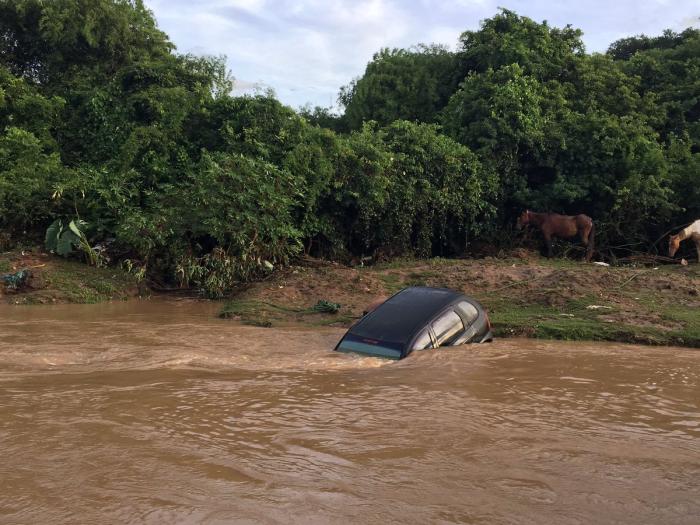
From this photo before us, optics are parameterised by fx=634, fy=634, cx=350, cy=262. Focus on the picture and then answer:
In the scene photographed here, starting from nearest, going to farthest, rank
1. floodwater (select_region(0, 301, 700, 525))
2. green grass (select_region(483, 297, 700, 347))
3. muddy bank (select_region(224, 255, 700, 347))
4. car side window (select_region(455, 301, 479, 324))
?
1. floodwater (select_region(0, 301, 700, 525))
2. car side window (select_region(455, 301, 479, 324))
3. green grass (select_region(483, 297, 700, 347))
4. muddy bank (select_region(224, 255, 700, 347))

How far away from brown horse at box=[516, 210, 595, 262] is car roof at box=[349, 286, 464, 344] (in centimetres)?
913

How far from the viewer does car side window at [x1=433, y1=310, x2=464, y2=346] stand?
Answer: 793 centimetres


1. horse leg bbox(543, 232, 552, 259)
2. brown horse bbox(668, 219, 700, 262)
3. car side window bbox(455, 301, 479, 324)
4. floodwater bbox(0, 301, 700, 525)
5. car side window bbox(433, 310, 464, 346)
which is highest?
brown horse bbox(668, 219, 700, 262)

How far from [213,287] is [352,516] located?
979 cm

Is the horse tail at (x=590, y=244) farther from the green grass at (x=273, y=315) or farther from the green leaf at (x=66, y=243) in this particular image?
the green leaf at (x=66, y=243)

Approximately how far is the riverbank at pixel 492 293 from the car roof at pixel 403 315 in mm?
2007

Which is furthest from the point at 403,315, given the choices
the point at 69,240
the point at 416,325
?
the point at 69,240

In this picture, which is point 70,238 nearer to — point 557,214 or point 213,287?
point 213,287

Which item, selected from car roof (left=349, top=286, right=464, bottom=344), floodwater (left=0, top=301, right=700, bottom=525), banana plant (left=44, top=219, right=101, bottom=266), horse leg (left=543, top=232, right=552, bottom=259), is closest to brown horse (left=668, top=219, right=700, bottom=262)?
horse leg (left=543, top=232, right=552, bottom=259)

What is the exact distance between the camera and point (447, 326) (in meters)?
8.09

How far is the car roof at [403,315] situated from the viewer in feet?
→ 25.7

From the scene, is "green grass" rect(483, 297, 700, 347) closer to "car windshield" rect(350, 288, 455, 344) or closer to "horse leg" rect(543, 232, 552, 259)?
"car windshield" rect(350, 288, 455, 344)

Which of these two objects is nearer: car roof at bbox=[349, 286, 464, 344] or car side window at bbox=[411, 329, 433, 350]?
car side window at bbox=[411, 329, 433, 350]

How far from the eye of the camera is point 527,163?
18.2 meters
